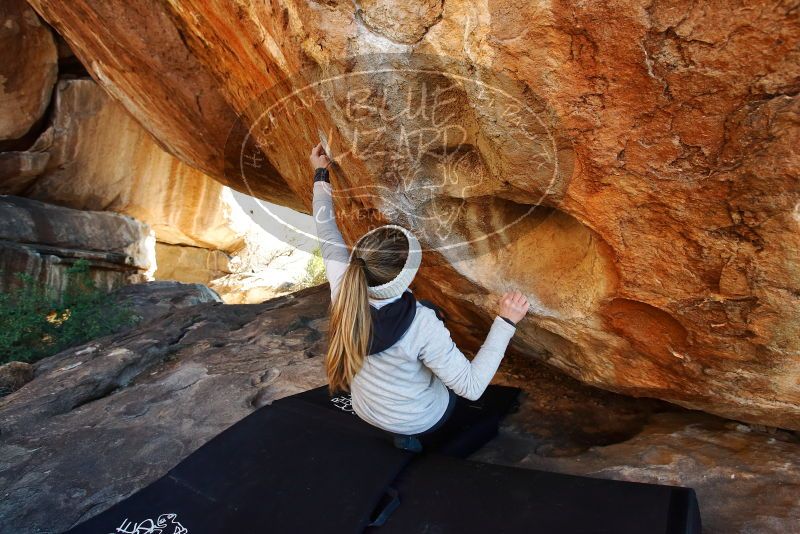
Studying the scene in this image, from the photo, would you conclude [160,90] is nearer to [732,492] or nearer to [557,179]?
[557,179]

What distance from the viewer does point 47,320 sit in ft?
17.5

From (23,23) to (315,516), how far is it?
6.62 meters

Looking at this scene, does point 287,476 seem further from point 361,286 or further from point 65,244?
point 65,244

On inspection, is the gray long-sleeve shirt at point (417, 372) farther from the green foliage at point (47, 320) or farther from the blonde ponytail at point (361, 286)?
the green foliage at point (47, 320)

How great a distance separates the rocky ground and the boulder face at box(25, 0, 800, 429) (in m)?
0.25

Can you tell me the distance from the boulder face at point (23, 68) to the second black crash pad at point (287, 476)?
5636mm

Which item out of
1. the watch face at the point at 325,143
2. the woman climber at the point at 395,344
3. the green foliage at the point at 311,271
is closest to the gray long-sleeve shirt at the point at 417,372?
the woman climber at the point at 395,344

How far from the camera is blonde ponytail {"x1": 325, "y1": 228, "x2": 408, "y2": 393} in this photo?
6.20ft

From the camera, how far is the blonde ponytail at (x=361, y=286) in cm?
189

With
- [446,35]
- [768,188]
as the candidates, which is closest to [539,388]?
[768,188]

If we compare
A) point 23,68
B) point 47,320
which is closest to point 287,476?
point 47,320

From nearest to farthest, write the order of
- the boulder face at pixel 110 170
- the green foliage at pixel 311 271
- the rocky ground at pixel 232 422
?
the rocky ground at pixel 232 422 < the boulder face at pixel 110 170 < the green foliage at pixel 311 271

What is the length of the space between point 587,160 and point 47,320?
210 inches

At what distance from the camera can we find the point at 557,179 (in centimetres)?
196
